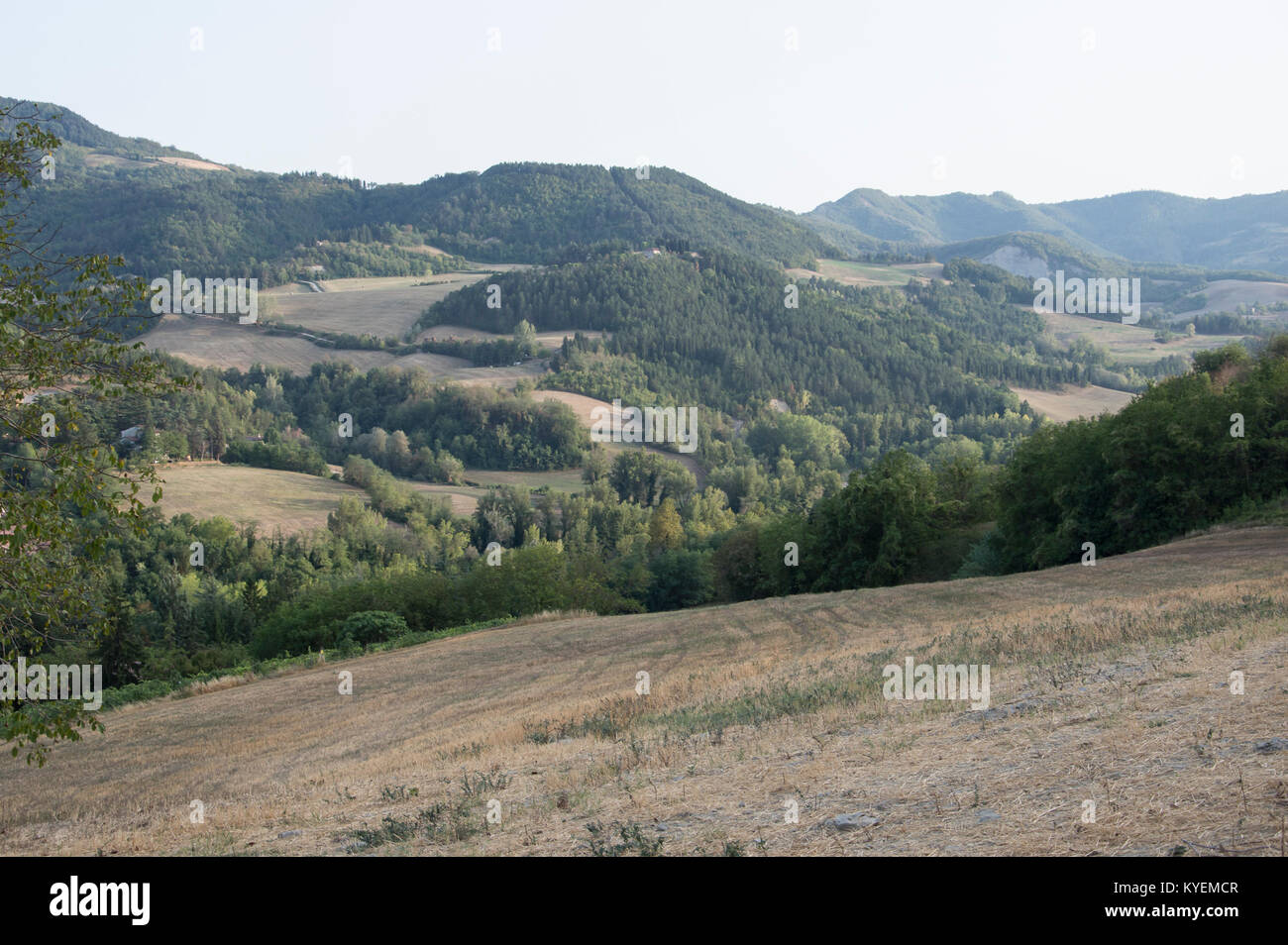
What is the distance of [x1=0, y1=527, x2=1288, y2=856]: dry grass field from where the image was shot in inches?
335

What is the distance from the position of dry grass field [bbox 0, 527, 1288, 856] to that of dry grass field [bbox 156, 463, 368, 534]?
81.8m

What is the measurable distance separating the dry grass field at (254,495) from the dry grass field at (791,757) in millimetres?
81763

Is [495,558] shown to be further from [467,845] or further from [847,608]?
[467,845]

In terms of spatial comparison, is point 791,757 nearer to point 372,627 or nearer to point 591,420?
point 372,627

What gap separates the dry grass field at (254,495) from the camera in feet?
352

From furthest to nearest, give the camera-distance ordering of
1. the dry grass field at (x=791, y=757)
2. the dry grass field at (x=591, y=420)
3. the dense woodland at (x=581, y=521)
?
the dry grass field at (x=591, y=420), the dense woodland at (x=581, y=521), the dry grass field at (x=791, y=757)

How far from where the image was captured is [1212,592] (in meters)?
22.2

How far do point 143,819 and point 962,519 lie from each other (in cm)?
5836

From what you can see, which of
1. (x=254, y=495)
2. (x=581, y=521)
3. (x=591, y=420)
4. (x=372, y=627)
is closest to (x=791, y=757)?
(x=372, y=627)

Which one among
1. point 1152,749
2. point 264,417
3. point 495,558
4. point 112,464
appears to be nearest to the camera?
point 1152,749

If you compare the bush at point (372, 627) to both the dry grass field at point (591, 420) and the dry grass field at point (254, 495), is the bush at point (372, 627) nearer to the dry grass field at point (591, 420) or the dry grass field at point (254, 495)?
the dry grass field at point (254, 495)

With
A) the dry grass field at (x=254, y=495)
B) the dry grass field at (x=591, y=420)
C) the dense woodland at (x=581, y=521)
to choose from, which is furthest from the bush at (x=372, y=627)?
the dry grass field at (x=591, y=420)

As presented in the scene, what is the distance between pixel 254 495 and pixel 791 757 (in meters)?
114
